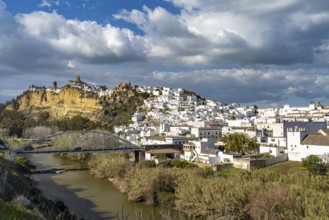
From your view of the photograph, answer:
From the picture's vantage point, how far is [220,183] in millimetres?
19844

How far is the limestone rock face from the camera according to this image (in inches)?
3606

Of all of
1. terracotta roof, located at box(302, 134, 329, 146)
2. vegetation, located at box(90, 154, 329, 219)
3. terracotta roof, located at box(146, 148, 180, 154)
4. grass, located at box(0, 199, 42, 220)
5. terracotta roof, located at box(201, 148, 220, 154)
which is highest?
terracotta roof, located at box(302, 134, 329, 146)

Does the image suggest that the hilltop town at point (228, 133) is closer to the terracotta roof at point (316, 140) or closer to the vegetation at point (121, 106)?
the terracotta roof at point (316, 140)

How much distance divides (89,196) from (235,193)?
1212cm

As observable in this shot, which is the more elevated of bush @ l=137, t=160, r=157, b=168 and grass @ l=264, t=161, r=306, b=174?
grass @ l=264, t=161, r=306, b=174

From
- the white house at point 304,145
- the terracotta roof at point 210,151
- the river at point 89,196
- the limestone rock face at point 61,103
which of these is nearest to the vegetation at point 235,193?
the river at point 89,196

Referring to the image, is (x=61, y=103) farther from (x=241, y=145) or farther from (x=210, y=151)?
(x=241, y=145)

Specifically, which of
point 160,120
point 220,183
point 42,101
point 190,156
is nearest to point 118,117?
point 160,120

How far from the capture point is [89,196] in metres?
26.3

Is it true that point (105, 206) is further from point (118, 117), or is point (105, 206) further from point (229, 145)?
point (118, 117)

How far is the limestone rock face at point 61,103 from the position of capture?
91594 millimetres

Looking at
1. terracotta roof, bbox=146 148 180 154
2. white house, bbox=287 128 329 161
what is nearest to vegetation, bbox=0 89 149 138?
terracotta roof, bbox=146 148 180 154

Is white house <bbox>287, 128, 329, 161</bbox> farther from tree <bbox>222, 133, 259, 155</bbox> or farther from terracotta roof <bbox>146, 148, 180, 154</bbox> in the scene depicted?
terracotta roof <bbox>146, 148, 180, 154</bbox>

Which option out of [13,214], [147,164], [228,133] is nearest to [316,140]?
[228,133]
